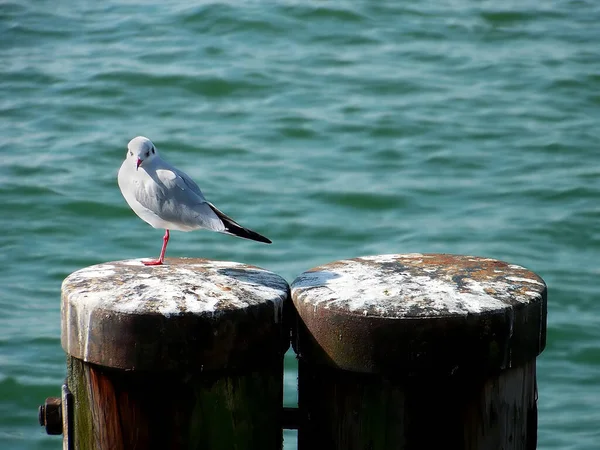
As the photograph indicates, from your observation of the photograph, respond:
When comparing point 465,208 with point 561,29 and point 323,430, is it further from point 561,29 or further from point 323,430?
point 323,430

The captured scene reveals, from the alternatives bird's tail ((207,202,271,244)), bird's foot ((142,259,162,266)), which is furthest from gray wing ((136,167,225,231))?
bird's foot ((142,259,162,266))

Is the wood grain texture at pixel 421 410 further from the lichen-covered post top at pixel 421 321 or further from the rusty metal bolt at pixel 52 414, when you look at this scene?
the rusty metal bolt at pixel 52 414

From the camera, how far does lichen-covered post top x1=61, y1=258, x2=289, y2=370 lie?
2545 mm

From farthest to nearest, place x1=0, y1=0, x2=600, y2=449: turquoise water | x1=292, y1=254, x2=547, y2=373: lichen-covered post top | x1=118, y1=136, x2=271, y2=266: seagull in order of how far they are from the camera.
→ x1=0, y1=0, x2=600, y2=449: turquoise water → x1=118, y1=136, x2=271, y2=266: seagull → x1=292, y1=254, x2=547, y2=373: lichen-covered post top

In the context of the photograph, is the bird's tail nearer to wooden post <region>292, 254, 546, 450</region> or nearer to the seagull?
the seagull

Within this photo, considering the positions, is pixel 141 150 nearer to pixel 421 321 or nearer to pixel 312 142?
pixel 421 321

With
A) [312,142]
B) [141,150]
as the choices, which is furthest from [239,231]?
[312,142]

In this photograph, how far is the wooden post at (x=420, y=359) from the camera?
2551mm

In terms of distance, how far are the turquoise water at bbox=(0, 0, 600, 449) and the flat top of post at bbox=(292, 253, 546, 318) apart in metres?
2.63

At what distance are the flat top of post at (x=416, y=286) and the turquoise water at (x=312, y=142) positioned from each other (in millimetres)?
2628

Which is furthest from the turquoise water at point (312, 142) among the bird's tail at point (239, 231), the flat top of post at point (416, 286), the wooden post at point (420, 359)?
the wooden post at point (420, 359)

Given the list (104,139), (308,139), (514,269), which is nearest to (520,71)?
(308,139)

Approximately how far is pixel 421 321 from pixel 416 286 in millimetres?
191

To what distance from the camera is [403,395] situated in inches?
103
